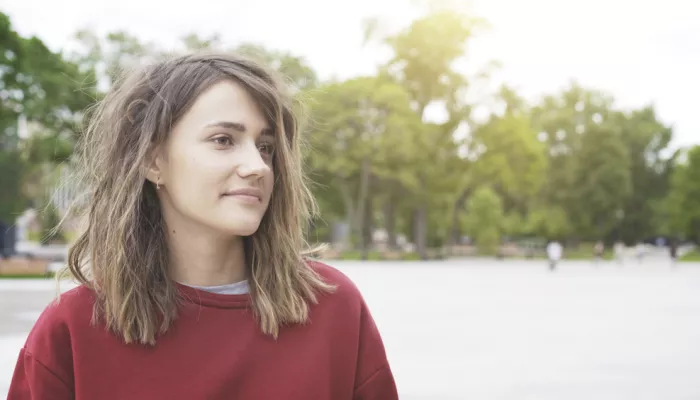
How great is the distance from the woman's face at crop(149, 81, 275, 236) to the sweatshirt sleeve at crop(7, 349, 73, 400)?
45 centimetres

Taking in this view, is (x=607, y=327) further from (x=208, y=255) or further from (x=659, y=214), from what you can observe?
(x=659, y=214)

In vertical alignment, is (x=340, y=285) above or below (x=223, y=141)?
below

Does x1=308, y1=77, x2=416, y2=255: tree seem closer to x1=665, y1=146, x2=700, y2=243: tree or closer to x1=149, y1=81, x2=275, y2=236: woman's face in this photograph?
x1=665, y1=146, x2=700, y2=243: tree

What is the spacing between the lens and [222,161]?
1824 millimetres

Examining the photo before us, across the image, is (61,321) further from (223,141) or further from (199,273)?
(223,141)

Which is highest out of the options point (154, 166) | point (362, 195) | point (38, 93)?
point (38, 93)

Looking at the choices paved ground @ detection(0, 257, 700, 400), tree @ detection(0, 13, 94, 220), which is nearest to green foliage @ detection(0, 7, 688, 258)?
tree @ detection(0, 13, 94, 220)

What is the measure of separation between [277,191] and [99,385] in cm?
59

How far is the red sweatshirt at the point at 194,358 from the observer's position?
1727 mm

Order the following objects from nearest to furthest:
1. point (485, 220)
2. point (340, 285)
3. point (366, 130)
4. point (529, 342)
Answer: point (340, 285) → point (529, 342) → point (366, 130) → point (485, 220)

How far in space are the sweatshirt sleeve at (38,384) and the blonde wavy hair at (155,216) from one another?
151mm

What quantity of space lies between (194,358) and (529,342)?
9172 mm

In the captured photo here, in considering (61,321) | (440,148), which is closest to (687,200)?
(440,148)

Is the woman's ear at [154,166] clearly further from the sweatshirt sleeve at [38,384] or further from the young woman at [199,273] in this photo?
the sweatshirt sleeve at [38,384]
